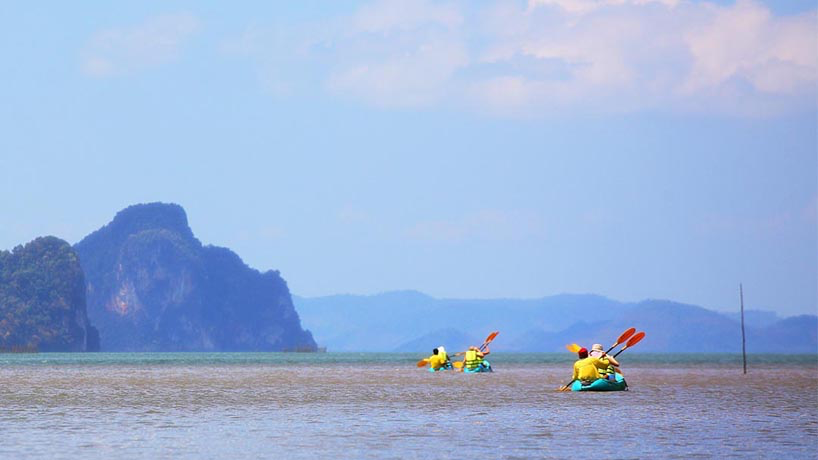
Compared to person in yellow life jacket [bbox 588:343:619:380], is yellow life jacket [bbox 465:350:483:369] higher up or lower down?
higher up

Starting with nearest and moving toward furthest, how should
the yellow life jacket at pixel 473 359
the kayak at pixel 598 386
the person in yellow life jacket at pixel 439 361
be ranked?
the kayak at pixel 598 386 < the yellow life jacket at pixel 473 359 < the person in yellow life jacket at pixel 439 361

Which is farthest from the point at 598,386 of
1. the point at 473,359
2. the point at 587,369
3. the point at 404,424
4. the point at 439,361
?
the point at 439,361

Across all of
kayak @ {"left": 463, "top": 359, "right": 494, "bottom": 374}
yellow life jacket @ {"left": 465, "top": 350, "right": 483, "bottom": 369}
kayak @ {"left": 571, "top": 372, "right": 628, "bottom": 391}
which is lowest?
kayak @ {"left": 571, "top": 372, "right": 628, "bottom": 391}

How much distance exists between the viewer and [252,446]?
28453mm

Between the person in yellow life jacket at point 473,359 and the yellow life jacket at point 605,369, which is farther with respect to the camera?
the person in yellow life jacket at point 473,359

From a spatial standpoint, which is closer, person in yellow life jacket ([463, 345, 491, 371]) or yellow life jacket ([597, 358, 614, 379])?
yellow life jacket ([597, 358, 614, 379])

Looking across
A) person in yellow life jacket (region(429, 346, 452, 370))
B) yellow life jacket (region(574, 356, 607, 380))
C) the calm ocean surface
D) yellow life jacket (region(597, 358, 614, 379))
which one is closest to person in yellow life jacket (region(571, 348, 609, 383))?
yellow life jacket (region(574, 356, 607, 380))

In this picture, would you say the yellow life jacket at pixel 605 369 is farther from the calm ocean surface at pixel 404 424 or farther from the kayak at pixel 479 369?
the kayak at pixel 479 369

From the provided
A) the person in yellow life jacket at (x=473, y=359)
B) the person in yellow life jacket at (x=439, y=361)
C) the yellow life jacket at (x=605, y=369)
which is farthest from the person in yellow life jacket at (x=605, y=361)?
the person in yellow life jacket at (x=439, y=361)

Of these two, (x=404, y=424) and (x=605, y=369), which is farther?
(x=605, y=369)

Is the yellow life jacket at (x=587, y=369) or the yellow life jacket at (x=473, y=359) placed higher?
the yellow life jacket at (x=473, y=359)

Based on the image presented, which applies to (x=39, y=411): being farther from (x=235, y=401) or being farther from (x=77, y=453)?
(x=77, y=453)

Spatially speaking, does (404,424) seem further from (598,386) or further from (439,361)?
(439,361)

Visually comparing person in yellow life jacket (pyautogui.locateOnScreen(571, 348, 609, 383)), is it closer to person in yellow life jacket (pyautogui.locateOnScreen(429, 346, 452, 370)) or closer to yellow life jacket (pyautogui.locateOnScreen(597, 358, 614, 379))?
yellow life jacket (pyautogui.locateOnScreen(597, 358, 614, 379))
